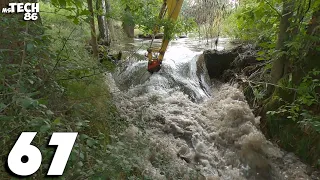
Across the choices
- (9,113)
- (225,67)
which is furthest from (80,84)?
(225,67)

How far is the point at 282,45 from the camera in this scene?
372 cm

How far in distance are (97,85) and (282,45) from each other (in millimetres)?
2584

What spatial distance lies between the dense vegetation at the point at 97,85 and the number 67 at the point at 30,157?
4 cm

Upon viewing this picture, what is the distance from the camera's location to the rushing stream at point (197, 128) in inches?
127

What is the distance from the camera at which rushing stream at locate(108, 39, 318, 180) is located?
322 cm

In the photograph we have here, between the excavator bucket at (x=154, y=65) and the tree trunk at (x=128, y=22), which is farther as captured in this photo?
the excavator bucket at (x=154, y=65)

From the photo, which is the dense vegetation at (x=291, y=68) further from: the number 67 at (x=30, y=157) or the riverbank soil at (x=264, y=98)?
the number 67 at (x=30, y=157)

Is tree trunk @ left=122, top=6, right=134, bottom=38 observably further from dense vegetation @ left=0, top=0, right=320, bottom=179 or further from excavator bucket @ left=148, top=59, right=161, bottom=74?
excavator bucket @ left=148, top=59, right=161, bottom=74

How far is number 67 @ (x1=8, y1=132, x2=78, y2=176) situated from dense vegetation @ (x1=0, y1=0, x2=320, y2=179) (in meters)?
0.04

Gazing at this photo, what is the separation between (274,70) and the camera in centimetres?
408

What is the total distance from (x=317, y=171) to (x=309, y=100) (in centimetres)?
88

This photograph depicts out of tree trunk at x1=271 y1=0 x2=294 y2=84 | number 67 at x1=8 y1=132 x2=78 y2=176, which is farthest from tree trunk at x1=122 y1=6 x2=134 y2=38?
number 67 at x1=8 y1=132 x2=78 y2=176

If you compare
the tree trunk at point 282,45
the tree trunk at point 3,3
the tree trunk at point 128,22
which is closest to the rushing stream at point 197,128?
the tree trunk at point 128,22

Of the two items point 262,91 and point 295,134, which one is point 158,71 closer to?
point 262,91
